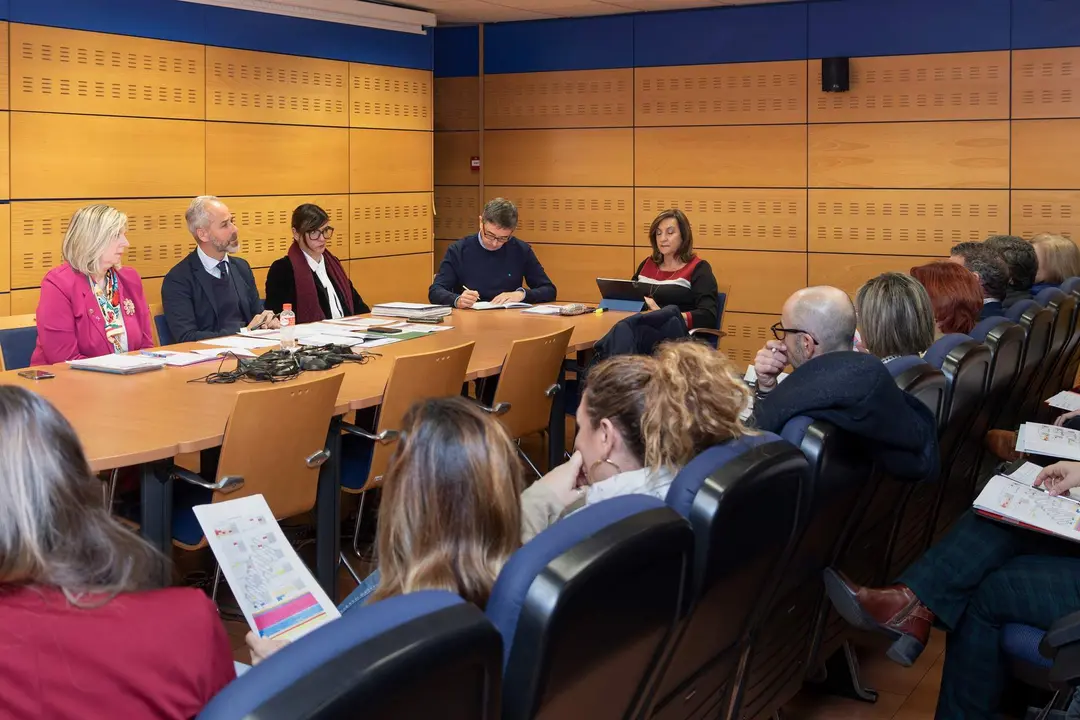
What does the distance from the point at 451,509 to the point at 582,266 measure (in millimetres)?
8441

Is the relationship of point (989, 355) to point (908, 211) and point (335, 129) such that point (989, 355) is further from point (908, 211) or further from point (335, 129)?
point (335, 129)

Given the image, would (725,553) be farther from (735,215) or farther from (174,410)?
(735,215)

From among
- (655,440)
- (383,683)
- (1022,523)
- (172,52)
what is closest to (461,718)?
(383,683)

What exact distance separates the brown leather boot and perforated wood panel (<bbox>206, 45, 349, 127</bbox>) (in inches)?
244

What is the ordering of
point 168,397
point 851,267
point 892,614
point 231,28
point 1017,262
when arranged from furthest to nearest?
point 851,267
point 231,28
point 1017,262
point 168,397
point 892,614

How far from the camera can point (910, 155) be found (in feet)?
28.3

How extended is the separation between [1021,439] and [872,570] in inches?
30.6

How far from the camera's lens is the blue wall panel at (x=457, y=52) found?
1024 cm

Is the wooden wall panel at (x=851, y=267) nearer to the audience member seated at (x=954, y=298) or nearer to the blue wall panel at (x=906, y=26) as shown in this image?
the blue wall panel at (x=906, y=26)

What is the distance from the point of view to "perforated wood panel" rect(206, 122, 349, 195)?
7.91 m

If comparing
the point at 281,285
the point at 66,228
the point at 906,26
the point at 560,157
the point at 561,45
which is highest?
the point at 561,45

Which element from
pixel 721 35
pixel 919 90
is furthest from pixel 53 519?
pixel 721 35

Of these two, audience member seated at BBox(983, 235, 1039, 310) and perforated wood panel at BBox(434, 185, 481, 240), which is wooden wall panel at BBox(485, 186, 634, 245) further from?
audience member seated at BBox(983, 235, 1039, 310)

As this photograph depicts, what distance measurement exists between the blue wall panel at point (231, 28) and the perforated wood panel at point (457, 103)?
65 cm
